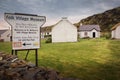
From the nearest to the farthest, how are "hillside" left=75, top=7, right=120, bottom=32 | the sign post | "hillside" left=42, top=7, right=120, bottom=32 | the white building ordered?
the sign post < the white building < "hillside" left=42, top=7, right=120, bottom=32 < "hillside" left=75, top=7, right=120, bottom=32

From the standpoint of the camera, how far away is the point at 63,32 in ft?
179

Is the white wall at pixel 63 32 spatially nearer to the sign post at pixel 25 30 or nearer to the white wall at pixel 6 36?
the sign post at pixel 25 30

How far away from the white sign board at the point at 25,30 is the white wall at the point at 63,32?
40.8m

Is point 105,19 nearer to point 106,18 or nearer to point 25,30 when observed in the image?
point 106,18

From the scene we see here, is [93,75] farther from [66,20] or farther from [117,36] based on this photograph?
[117,36]

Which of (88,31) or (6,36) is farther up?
(88,31)

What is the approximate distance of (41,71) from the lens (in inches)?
326

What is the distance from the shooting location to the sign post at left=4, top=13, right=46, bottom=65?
475 inches

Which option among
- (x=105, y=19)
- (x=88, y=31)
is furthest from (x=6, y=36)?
(x=105, y=19)

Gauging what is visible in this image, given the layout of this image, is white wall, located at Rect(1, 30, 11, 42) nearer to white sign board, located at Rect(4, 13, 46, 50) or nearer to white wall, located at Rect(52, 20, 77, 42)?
white wall, located at Rect(52, 20, 77, 42)

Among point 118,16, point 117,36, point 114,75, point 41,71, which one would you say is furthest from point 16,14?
point 118,16

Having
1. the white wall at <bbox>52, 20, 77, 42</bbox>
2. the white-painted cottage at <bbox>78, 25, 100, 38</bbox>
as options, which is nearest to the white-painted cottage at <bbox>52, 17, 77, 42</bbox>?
the white wall at <bbox>52, 20, 77, 42</bbox>

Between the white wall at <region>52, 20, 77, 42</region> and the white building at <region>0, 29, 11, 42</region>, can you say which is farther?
the white building at <region>0, 29, 11, 42</region>

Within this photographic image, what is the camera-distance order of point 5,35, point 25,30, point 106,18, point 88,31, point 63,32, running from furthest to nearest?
point 106,18
point 5,35
point 88,31
point 63,32
point 25,30
